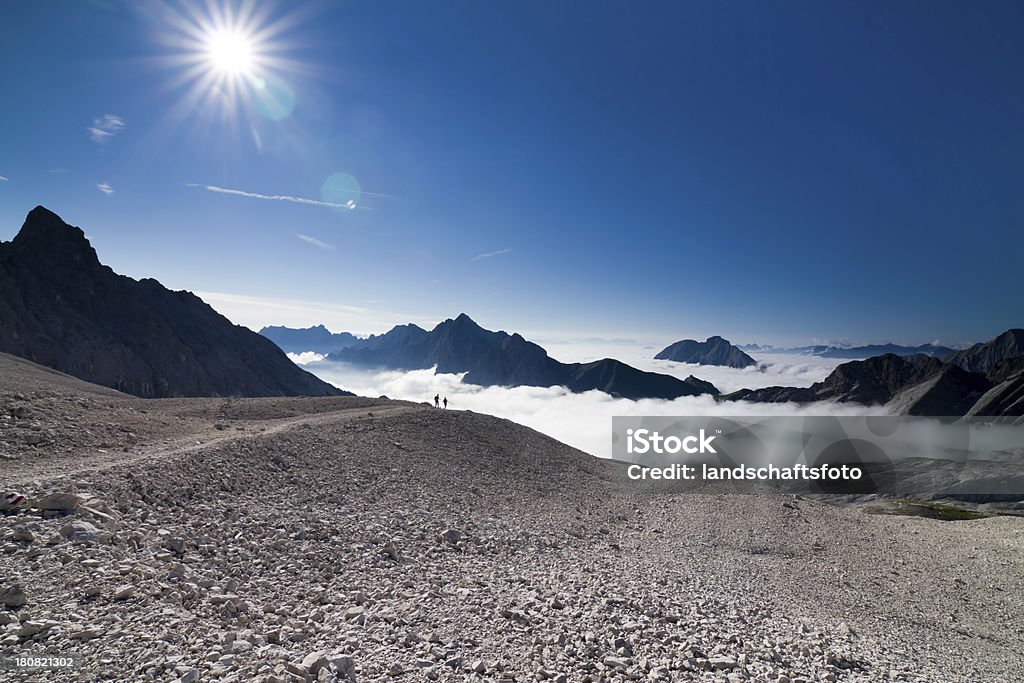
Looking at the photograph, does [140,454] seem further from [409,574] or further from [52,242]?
[52,242]

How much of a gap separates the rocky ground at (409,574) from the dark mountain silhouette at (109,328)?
109 meters

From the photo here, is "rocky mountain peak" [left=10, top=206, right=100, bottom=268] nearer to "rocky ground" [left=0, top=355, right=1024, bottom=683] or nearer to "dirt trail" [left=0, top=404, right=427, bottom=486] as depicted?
"rocky ground" [left=0, top=355, right=1024, bottom=683]

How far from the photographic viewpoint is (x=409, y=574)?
13.5m

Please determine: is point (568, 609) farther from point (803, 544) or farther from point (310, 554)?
point (803, 544)

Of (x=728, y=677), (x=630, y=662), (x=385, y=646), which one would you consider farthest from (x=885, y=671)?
(x=385, y=646)

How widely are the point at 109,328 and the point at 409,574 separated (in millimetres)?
156255

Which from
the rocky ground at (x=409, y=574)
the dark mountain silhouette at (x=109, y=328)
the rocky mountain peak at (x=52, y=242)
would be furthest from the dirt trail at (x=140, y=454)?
the rocky mountain peak at (x=52, y=242)

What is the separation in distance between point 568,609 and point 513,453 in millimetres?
19947

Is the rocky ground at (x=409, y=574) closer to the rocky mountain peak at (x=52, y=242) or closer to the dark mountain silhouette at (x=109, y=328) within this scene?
the dark mountain silhouette at (x=109, y=328)

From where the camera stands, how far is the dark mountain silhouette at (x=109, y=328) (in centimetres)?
10150

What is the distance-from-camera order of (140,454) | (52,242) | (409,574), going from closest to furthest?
(409,574) → (140,454) → (52,242)

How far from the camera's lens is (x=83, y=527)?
1059 centimetres

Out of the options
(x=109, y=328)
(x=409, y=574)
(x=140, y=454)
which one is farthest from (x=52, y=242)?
(x=409, y=574)

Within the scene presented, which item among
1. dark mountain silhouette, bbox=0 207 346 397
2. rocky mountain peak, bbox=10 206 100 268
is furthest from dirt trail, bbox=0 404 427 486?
rocky mountain peak, bbox=10 206 100 268
